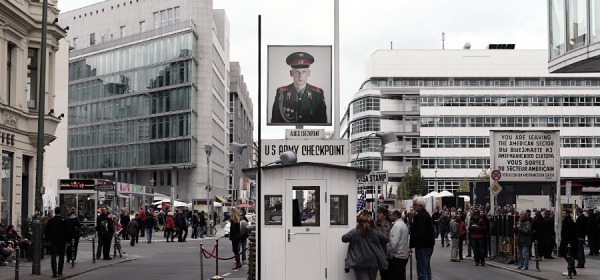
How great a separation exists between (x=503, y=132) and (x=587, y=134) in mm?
77607

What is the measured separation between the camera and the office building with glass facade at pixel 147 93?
96.2 m

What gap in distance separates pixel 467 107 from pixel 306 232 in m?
92.0

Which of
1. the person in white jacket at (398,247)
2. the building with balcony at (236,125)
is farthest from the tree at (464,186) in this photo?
the person in white jacket at (398,247)

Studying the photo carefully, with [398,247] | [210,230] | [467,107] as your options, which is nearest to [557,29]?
[398,247]

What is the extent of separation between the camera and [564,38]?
98.4 feet

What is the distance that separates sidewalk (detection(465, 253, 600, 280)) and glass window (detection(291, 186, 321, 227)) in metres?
7.49

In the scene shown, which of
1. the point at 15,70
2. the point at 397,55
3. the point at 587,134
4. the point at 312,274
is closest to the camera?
the point at 312,274

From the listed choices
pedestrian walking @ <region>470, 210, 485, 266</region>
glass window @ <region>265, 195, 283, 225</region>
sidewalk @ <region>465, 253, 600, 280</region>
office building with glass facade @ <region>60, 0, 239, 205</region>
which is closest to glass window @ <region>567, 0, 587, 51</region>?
pedestrian walking @ <region>470, 210, 485, 266</region>

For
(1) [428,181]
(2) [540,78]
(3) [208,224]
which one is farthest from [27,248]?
(2) [540,78]

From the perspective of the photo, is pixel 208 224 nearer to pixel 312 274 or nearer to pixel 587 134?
pixel 312 274

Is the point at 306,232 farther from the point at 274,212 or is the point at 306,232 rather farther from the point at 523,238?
the point at 523,238

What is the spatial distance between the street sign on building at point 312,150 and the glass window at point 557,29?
41.3 feet

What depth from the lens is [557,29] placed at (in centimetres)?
3100

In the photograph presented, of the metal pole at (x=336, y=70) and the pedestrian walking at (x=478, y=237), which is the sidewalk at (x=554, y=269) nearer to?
the pedestrian walking at (x=478, y=237)
